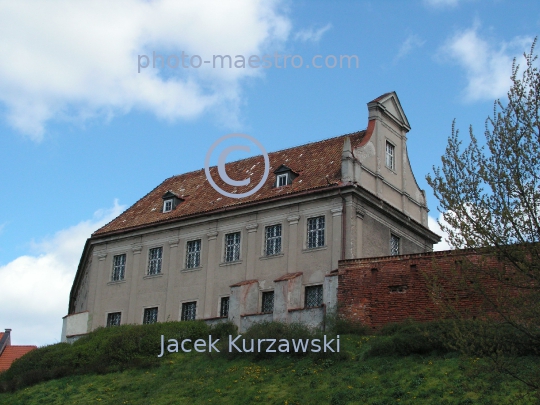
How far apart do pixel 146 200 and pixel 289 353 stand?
1699cm

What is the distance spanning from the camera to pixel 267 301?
1288 inches

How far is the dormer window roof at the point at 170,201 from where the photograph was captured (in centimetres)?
3878

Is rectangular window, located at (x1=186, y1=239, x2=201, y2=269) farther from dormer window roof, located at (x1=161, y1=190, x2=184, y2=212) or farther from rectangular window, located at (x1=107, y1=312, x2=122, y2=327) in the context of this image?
rectangular window, located at (x1=107, y1=312, x2=122, y2=327)

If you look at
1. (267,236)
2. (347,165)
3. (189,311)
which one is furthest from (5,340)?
(347,165)

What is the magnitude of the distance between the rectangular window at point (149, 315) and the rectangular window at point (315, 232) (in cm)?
783

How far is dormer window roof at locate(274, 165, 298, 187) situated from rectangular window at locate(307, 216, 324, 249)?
8.25ft

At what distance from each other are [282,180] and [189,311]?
657cm

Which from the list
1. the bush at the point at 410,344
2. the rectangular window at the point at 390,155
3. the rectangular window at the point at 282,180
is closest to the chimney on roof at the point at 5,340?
the rectangular window at the point at 282,180

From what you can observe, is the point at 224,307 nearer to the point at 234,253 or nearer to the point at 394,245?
the point at 234,253

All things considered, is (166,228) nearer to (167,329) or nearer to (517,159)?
(167,329)

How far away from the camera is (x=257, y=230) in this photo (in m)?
34.6

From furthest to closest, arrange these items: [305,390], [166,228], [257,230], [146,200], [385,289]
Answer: [146,200]
[166,228]
[257,230]
[385,289]
[305,390]

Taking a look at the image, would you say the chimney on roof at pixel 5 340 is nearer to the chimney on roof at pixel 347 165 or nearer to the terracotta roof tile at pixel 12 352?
the terracotta roof tile at pixel 12 352

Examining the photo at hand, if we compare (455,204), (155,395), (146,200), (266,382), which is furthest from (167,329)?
(455,204)
